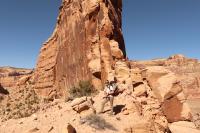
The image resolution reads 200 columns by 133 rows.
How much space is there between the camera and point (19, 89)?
1748 inches

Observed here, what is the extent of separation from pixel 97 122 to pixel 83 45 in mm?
13819

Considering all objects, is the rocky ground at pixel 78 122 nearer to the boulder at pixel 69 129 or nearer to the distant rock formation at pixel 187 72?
the boulder at pixel 69 129

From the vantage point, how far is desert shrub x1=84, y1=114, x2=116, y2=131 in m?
15.0

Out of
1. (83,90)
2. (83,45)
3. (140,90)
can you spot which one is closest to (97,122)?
(140,90)

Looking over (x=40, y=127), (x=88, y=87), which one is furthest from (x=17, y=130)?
(x=88, y=87)

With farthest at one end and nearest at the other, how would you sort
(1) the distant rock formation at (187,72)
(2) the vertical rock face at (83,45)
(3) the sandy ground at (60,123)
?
(1) the distant rock formation at (187,72) < (2) the vertical rock face at (83,45) < (3) the sandy ground at (60,123)

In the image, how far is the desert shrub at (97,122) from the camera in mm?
14977

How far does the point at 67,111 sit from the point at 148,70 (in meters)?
6.73

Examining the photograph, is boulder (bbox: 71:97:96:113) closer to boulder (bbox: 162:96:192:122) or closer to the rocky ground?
the rocky ground

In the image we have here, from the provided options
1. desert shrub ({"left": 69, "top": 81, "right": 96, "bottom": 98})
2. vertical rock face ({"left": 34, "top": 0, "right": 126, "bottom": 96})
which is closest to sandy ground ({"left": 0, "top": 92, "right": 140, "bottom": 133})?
desert shrub ({"left": 69, "top": 81, "right": 96, "bottom": 98})

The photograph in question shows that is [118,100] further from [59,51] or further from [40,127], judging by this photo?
[59,51]

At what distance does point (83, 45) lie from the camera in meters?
28.2

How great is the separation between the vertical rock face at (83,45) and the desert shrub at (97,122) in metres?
8.80

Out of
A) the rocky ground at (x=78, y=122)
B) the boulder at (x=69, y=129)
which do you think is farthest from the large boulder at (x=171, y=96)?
the boulder at (x=69, y=129)
